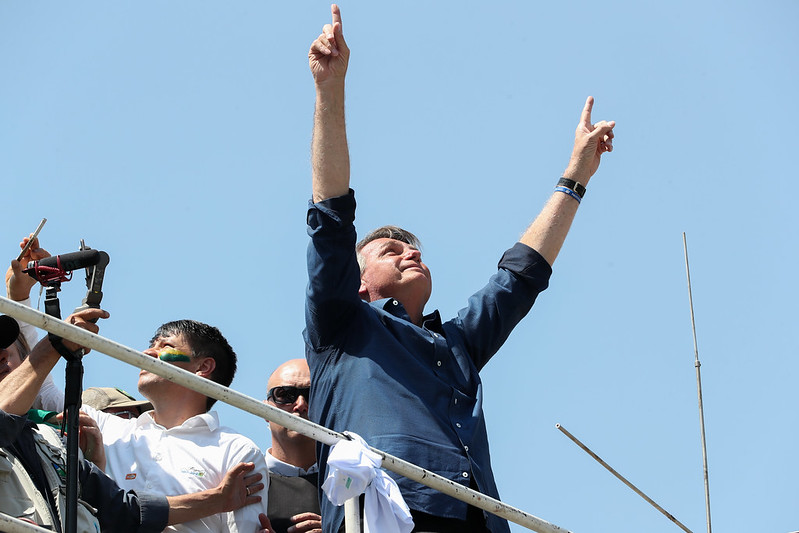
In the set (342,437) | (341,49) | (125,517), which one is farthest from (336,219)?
(125,517)

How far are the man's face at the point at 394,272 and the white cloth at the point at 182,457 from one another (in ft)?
3.08

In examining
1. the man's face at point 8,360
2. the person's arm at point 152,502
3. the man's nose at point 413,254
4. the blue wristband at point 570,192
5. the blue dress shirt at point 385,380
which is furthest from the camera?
the blue wristband at point 570,192

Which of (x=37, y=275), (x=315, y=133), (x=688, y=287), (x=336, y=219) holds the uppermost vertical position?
(x=688, y=287)

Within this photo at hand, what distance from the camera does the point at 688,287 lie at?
6.52 meters

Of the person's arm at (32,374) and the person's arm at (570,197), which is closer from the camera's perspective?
the person's arm at (32,374)

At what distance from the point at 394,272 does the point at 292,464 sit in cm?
118

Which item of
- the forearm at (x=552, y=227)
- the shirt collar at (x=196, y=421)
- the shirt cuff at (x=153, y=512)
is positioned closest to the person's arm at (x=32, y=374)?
the shirt cuff at (x=153, y=512)

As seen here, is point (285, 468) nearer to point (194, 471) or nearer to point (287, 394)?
point (287, 394)

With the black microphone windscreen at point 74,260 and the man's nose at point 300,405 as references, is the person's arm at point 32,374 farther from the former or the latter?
the man's nose at point 300,405

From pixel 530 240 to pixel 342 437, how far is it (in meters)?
2.18

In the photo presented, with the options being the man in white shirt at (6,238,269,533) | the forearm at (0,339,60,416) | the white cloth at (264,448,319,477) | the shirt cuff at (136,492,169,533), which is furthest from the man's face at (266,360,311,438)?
the forearm at (0,339,60,416)

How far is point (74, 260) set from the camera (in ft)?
13.9

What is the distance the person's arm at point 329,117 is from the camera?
4812mm

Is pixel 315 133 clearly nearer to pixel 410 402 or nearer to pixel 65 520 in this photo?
pixel 410 402
